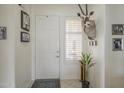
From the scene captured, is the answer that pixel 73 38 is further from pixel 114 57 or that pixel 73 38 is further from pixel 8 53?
pixel 8 53

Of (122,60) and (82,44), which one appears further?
(82,44)

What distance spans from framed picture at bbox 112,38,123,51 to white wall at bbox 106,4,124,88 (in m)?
0.07

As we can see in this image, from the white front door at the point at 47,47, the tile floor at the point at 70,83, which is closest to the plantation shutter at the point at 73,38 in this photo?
the white front door at the point at 47,47

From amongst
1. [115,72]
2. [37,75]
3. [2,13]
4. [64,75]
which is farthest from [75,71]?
[2,13]

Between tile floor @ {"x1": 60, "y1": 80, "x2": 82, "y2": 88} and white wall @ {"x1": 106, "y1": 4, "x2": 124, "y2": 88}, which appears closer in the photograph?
white wall @ {"x1": 106, "y1": 4, "x2": 124, "y2": 88}

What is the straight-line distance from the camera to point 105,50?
338cm

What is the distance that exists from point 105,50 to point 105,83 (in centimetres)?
70

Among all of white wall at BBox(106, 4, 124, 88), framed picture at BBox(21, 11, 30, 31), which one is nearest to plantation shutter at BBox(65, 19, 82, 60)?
framed picture at BBox(21, 11, 30, 31)

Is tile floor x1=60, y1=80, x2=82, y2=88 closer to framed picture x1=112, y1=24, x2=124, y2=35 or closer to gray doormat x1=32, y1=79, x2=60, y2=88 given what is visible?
gray doormat x1=32, y1=79, x2=60, y2=88

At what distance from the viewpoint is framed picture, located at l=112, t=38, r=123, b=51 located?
3.44m

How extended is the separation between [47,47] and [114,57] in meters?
2.49

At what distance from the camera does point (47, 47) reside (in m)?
5.34

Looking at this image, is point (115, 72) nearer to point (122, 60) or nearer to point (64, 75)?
point (122, 60)

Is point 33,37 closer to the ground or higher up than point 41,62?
higher up
